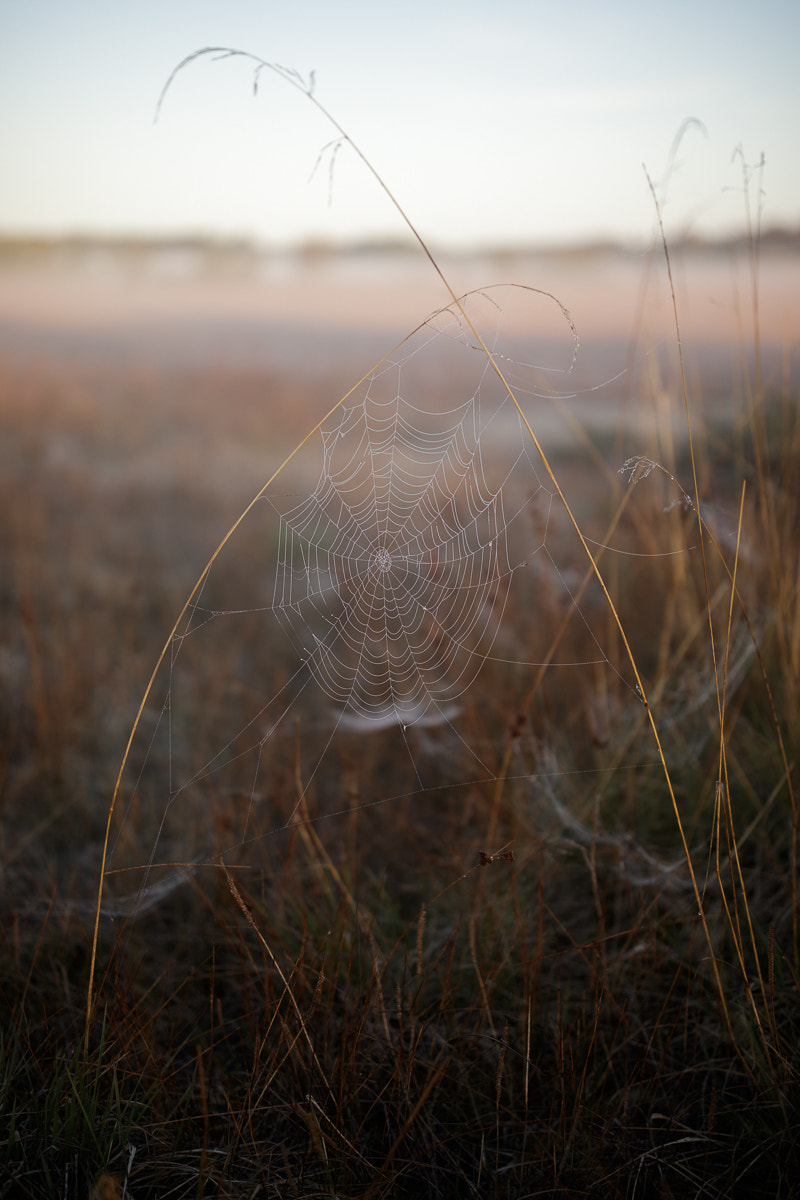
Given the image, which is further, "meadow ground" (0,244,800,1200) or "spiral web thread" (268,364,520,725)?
"spiral web thread" (268,364,520,725)

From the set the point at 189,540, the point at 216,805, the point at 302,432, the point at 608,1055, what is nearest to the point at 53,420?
the point at 302,432

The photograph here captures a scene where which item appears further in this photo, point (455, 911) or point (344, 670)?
point (344, 670)

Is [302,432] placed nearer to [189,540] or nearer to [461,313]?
[189,540]

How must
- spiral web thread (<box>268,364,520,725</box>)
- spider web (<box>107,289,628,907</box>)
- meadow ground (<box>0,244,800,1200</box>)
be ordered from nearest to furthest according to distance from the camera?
meadow ground (<box>0,244,800,1200</box>) < spider web (<box>107,289,628,907</box>) < spiral web thread (<box>268,364,520,725</box>)

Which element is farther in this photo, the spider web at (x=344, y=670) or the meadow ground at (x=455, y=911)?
the spider web at (x=344, y=670)

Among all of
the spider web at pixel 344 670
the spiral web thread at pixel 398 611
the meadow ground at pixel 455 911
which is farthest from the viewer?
the spiral web thread at pixel 398 611

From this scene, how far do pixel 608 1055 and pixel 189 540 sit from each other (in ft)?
15.5

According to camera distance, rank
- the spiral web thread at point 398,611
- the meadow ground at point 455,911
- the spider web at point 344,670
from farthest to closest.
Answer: the spiral web thread at point 398,611
the spider web at point 344,670
the meadow ground at point 455,911

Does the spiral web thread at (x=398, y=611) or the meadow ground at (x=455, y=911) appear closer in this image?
the meadow ground at (x=455, y=911)

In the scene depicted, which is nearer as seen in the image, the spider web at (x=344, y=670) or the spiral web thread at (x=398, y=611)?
the spider web at (x=344, y=670)

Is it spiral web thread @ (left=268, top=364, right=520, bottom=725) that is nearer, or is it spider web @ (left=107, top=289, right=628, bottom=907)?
spider web @ (left=107, top=289, right=628, bottom=907)

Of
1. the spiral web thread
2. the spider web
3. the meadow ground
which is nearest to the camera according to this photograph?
the meadow ground

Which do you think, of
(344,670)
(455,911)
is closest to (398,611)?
(344,670)

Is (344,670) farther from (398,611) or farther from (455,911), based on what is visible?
(455,911)
